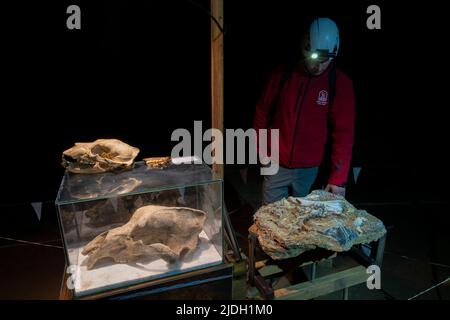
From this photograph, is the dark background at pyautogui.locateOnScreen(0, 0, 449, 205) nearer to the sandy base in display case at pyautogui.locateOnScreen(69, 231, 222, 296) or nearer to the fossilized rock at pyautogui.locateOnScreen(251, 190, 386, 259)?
the fossilized rock at pyautogui.locateOnScreen(251, 190, 386, 259)

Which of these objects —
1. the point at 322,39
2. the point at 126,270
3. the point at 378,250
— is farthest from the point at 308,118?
the point at 126,270

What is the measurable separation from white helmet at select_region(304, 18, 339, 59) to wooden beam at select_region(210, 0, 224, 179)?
0.90 metres

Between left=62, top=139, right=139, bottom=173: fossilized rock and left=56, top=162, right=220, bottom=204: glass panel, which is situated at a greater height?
left=62, top=139, right=139, bottom=173: fossilized rock

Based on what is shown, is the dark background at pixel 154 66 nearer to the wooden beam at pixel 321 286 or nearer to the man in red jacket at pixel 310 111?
the man in red jacket at pixel 310 111

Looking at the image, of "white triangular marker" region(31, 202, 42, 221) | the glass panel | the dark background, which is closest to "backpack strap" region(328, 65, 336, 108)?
the dark background

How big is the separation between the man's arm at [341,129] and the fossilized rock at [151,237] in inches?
57.4

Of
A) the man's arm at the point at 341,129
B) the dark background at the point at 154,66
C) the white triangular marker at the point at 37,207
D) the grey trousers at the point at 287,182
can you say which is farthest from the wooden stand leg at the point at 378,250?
the white triangular marker at the point at 37,207

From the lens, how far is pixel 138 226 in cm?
166

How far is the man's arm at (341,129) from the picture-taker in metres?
2.51

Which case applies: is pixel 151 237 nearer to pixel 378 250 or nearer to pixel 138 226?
pixel 138 226

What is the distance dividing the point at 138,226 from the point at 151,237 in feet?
0.34

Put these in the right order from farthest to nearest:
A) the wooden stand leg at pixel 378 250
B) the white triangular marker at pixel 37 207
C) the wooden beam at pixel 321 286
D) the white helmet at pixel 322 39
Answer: the white triangular marker at pixel 37 207 < the white helmet at pixel 322 39 < the wooden stand leg at pixel 378 250 < the wooden beam at pixel 321 286

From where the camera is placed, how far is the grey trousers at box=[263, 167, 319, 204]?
2750 millimetres

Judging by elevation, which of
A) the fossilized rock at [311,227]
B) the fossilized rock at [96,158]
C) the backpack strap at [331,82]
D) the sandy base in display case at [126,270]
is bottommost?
the sandy base in display case at [126,270]
